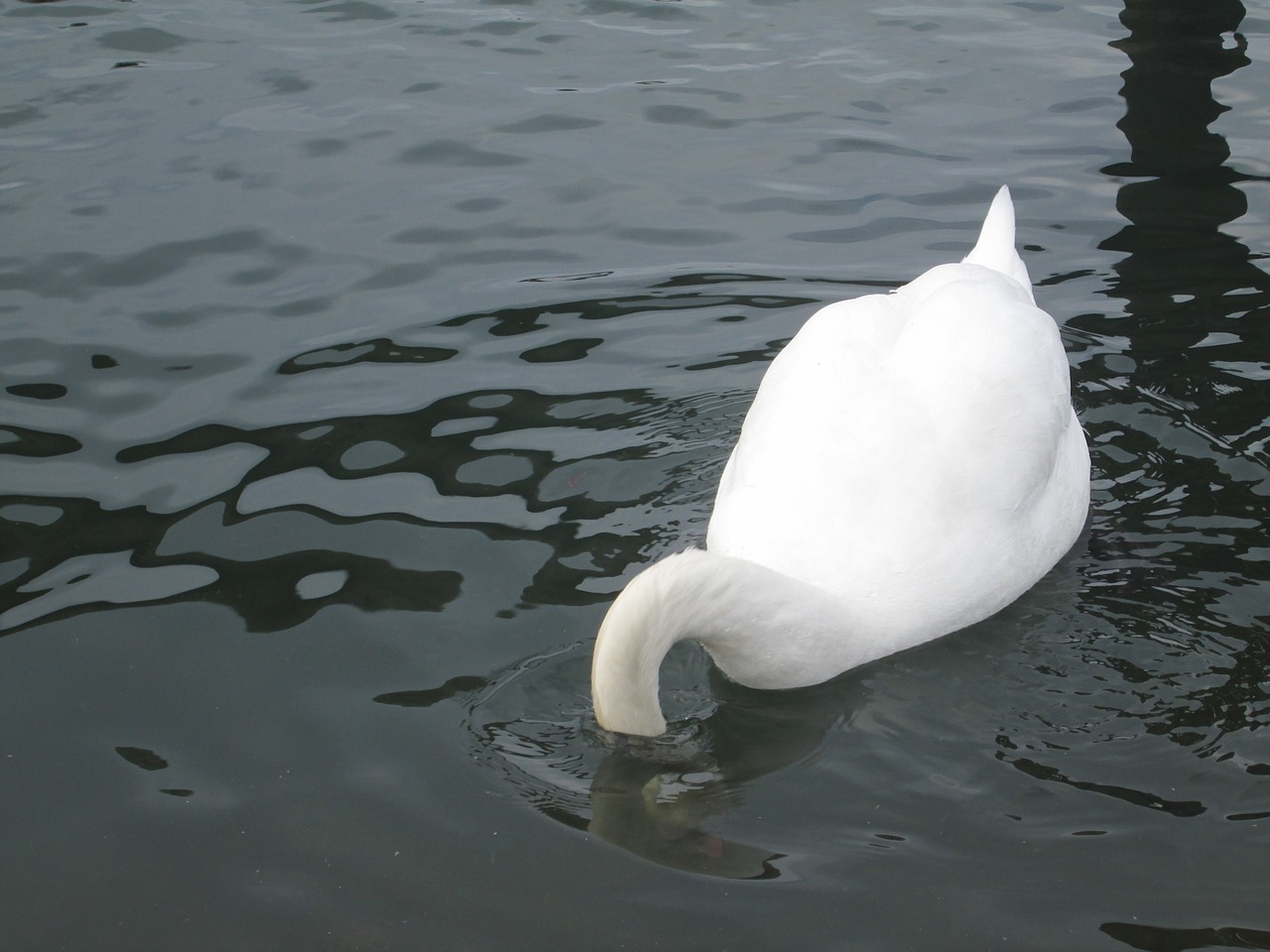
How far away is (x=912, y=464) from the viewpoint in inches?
185

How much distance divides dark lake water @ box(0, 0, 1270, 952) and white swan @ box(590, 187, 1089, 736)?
0.25 metres

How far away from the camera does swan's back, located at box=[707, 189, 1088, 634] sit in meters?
4.63

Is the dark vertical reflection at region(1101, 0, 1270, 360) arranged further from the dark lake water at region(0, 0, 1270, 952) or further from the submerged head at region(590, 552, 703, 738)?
the submerged head at region(590, 552, 703, 738)

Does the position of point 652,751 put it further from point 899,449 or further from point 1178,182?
point 1178,182

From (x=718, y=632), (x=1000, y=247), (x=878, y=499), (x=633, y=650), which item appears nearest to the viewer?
(x=633, y=650)

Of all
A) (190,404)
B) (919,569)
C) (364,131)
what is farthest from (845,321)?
(364,131)

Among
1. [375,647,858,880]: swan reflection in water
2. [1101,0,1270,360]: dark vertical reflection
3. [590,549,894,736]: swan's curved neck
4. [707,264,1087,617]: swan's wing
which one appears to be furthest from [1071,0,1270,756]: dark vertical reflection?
[375,647,858,880]: swan reflection in water

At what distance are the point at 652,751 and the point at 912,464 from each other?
1.31m

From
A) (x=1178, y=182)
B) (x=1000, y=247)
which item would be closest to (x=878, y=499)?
(x=1000, y=247)

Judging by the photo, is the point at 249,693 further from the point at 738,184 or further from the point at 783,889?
the point at 738,184


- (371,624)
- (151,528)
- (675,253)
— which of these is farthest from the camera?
(675,253)

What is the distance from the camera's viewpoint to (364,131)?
9711 millimetres

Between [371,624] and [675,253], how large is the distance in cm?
380

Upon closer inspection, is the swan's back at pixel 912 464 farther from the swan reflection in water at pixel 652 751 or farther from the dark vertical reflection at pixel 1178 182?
the dark vertical reflection at pixel 1178 182
